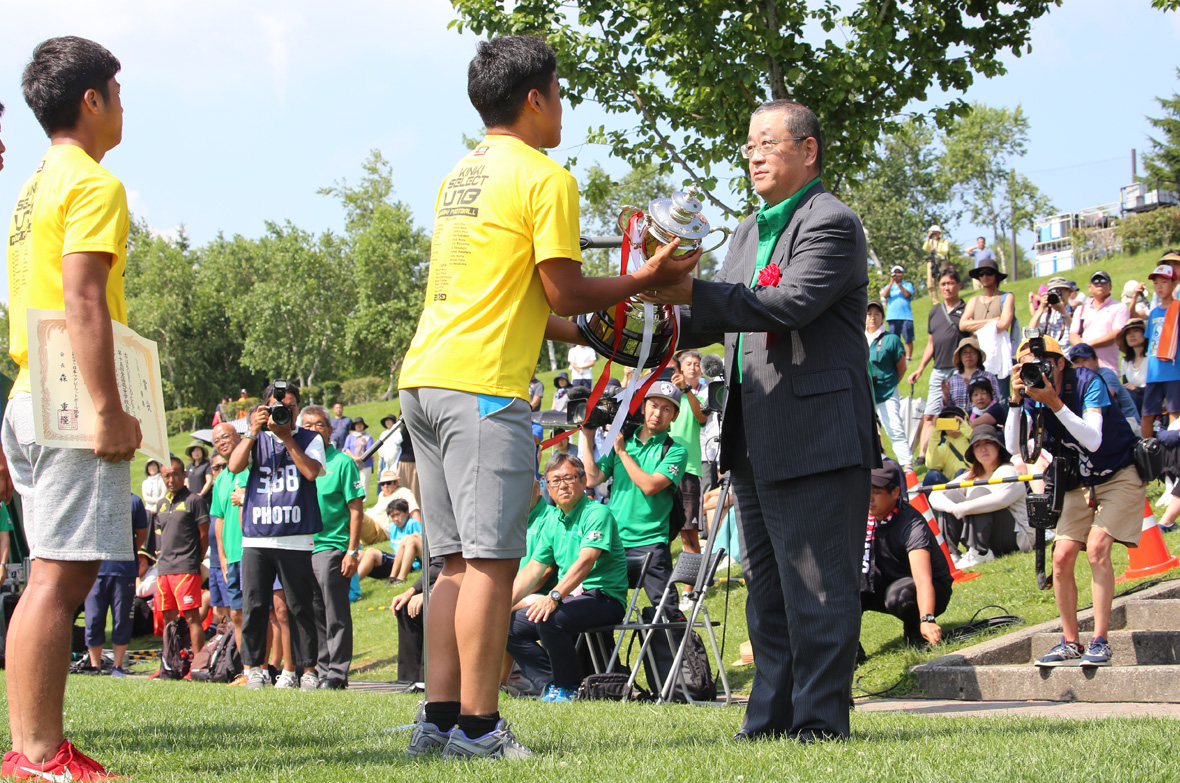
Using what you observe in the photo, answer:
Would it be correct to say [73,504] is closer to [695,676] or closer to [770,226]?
[770,226]

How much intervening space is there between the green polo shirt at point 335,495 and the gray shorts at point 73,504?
589cm

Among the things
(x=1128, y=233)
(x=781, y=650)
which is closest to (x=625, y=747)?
(x=781, y=650)

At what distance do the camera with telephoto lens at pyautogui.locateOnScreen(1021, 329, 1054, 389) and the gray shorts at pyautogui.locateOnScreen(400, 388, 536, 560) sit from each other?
4.06 meters

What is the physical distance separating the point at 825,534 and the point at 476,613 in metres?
1.32

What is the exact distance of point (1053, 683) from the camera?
263 inches

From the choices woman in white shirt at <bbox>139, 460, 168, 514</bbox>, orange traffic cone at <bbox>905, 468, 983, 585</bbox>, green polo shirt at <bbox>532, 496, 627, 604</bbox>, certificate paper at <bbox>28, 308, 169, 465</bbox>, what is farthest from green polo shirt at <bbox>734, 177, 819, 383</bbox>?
woman in white shirt at <bbox>139, 460, 168, 514</bbox>

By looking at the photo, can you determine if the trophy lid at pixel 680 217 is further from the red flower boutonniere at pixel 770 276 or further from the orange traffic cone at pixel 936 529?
the orange traffic cone at pixel 936 529

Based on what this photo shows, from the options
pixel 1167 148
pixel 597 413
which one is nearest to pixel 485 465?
pixel 597 413

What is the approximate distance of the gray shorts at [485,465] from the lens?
345 cm

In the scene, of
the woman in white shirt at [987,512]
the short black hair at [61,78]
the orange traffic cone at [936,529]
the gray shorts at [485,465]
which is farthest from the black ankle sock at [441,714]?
the woman in white shirt at [987,512]

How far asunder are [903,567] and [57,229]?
21.3 feet

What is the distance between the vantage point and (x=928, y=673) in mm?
7312

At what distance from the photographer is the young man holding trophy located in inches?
Result: 136

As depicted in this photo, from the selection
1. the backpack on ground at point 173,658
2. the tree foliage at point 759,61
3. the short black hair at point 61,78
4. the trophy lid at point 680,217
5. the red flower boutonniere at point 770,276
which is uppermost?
the tree foliage at point 759,61
